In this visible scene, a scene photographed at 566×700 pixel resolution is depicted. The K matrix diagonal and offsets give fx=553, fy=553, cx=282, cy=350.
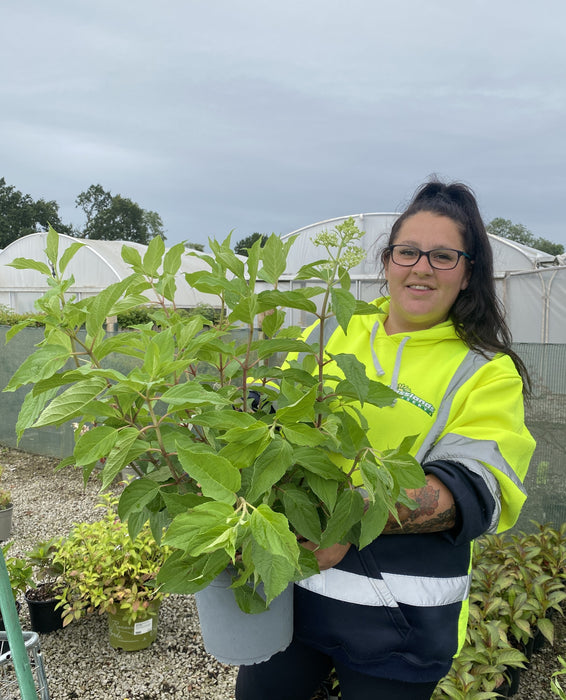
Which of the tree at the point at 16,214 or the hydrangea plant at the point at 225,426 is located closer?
the hydrangea plant at the point at 225,426

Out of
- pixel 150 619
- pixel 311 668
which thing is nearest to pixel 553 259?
pixel 150 619

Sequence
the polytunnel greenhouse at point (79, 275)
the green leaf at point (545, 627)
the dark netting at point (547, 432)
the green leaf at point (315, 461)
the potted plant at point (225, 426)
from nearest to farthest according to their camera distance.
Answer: the potted plant at point (225, 426), the green leaf at point (315, 461), the green leaf at point (545, 627), the dark netting at point (547, 432), the polytunnel greenhouse at point (79, 275)

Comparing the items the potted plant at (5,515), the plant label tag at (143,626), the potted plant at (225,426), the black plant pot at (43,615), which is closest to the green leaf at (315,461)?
the potted plant at (225,426)

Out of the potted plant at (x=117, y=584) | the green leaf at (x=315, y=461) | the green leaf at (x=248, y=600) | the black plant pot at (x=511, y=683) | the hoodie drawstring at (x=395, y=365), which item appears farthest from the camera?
the potted plant at (x=117, y=584)

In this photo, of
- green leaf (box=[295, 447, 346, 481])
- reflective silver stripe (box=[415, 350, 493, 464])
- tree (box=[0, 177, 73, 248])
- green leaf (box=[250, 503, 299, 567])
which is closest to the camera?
green leaf (box=[250, 503, 299, 567])

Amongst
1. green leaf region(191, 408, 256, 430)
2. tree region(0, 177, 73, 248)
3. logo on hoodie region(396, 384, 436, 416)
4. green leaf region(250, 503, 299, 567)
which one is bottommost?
logo on hoodie region(396, 384, 436, 416)

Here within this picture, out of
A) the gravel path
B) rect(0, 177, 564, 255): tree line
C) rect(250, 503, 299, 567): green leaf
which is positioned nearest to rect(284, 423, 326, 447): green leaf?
rect(250, 503, 299, 567): green leaf

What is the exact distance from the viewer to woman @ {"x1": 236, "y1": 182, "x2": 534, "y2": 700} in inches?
44.1

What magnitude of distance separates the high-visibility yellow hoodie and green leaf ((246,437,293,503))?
0.51 meters

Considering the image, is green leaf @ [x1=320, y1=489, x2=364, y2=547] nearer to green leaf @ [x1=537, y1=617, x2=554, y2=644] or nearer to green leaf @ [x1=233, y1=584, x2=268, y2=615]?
green leaf @ [x1=233, y1=584, x2=268, y2=615]

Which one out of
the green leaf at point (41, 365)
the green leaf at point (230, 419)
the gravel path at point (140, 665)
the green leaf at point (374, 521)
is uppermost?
the green leaf at point (41, 365)

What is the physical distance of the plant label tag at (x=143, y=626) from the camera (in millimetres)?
3094

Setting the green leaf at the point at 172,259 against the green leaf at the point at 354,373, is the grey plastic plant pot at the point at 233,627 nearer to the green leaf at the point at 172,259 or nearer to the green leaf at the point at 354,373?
the green leaf at the point at 354,373

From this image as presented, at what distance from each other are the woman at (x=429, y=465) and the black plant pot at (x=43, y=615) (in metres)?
2.35
